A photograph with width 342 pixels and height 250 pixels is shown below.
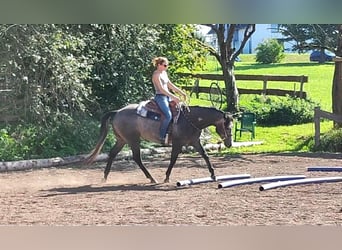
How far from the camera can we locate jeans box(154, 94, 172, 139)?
462 cm

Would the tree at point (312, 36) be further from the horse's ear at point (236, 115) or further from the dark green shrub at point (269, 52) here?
the horse's ear at point (236, 115)

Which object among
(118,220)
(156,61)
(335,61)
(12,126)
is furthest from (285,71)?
(12,126)

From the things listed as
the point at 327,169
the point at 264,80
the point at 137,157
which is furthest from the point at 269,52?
the point at 137,157

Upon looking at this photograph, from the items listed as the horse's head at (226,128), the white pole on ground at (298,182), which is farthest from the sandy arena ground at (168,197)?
the horse's head at (226,128)

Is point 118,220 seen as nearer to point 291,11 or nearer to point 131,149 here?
point 131,149

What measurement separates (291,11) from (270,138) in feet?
8.31

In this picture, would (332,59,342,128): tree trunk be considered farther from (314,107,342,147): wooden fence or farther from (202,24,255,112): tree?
(202,24,255,112): tree

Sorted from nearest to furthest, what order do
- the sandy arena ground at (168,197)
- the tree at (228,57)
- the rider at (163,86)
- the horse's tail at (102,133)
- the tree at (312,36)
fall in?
the sandy arena ground at (168,197) → the tree at (312,36) → the tree at (228,57) → the rider at (163,86) → the horse's tail at (102,133)

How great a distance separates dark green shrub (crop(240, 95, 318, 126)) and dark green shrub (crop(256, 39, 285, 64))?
31cm

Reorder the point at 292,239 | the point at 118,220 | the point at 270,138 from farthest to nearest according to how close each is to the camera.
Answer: the point at 270,138, the point at 118,220, the point at 292,239

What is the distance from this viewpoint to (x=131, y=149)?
4762 mm

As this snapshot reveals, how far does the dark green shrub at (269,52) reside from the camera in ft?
14.4

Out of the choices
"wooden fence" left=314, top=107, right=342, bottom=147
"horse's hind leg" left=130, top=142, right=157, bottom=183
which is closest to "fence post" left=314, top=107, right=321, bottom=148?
"wooden fence" left=314, top=107, right=342, bottom=147

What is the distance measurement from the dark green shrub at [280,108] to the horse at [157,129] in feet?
0.72
